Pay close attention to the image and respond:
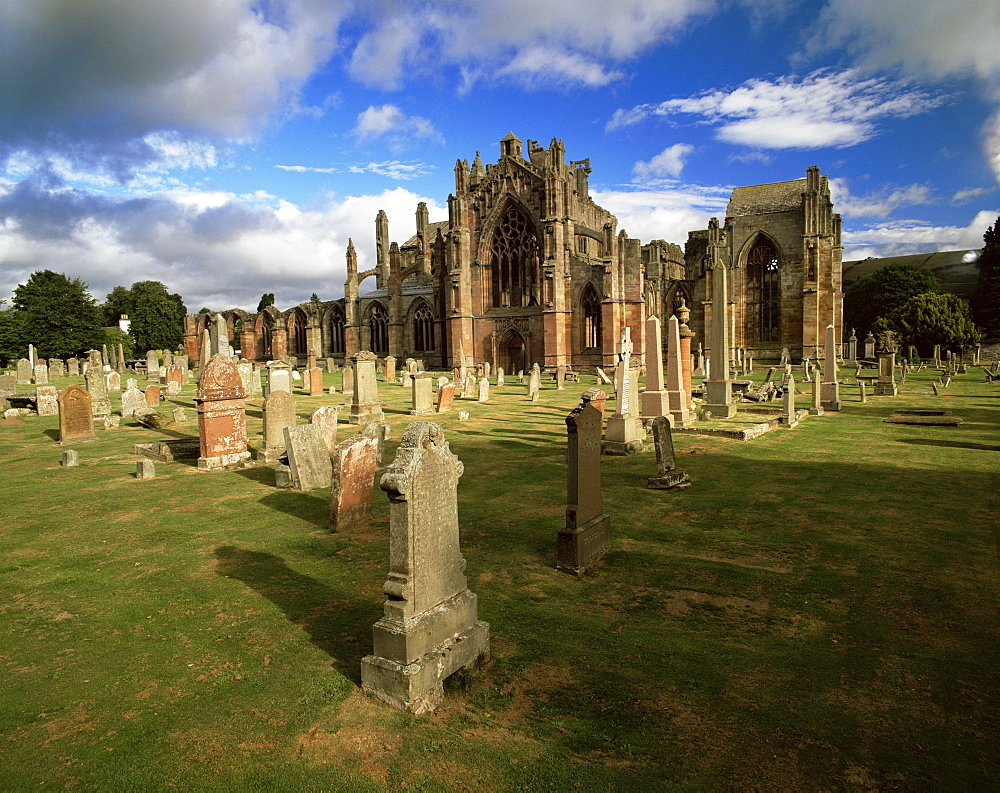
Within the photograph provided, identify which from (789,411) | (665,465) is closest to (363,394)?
(665,465)

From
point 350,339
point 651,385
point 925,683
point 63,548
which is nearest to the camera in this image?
point 925,683

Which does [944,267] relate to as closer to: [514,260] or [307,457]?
[514,260]

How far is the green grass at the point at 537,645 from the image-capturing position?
309cm

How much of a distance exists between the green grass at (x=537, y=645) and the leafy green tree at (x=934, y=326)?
3761cm

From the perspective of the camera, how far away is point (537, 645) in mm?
4297

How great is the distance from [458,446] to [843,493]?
7586mm

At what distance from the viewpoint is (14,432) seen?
15.3 meters

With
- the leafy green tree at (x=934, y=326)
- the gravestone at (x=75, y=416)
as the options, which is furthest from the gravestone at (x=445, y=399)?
the leafy green tree at (x=934, y=326)

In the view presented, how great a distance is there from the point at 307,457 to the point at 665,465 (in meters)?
5.77

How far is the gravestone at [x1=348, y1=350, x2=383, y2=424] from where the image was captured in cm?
A: 1658

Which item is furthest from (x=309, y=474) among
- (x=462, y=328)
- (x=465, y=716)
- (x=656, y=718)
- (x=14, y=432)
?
(x=462, y=328)

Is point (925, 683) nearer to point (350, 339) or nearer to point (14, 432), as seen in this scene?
point (14, 432)

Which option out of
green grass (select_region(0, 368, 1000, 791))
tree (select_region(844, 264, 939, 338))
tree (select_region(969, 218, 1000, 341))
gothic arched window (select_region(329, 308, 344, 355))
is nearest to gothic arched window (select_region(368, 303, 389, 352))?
gothic arched window (select_region(329, 308, 344, 355))

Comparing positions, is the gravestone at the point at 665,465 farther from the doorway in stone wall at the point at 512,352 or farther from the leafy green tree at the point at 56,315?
the leafy green tree at the point at 56,315
